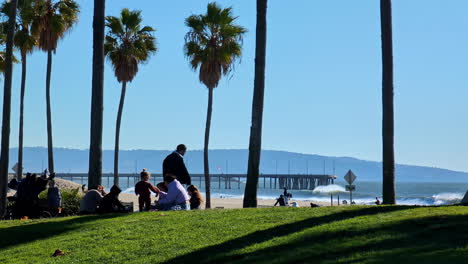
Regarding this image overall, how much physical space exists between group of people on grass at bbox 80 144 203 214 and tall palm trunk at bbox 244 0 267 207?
2.00m

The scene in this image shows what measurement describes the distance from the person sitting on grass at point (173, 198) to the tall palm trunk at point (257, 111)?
3108mm

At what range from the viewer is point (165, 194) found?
1820 centimetres

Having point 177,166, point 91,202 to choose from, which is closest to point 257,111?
point 177,166

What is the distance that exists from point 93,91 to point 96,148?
1.61m

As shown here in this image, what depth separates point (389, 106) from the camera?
18953mm

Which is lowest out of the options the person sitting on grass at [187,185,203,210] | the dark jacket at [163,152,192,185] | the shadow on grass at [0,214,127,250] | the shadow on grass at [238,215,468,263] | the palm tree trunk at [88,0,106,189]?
the shadow on grass at [0,214,127,250]

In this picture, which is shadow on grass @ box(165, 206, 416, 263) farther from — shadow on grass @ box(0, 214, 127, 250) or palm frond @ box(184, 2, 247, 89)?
palm frond @ box(184, 2, 247, 89)

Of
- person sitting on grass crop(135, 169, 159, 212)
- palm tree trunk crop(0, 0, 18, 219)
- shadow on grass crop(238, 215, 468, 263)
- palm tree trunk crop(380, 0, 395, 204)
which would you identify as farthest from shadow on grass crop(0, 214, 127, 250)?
palm tree trunk crop(380, 0, 395, 204)

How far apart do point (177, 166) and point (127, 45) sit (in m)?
23.9

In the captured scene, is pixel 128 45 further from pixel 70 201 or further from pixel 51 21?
pixel 70 201

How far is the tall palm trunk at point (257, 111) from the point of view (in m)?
20.8

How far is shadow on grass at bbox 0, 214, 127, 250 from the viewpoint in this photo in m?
15.8

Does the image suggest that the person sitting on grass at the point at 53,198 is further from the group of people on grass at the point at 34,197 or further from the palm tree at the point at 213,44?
the palm tree at the point at 213,44

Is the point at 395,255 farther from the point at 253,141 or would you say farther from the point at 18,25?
the point at 18,25
